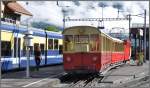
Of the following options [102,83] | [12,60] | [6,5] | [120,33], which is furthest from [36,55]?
[120,33]

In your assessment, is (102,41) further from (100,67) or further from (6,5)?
(6,5)

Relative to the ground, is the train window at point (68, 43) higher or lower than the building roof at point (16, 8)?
lower

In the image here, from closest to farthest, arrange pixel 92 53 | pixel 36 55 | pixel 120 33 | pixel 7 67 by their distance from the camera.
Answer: pixel 92 53, pixel 7 67, pixel 36 55, pixel 120 33

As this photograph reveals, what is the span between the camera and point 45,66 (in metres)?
35.5

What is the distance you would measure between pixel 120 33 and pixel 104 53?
63.2m

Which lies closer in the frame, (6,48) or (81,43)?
(81,43)

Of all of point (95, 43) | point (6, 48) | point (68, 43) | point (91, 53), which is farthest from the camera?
point (6, 48)

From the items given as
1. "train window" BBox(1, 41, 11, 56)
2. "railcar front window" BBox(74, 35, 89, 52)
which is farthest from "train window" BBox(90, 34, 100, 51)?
"train window" BBox(1, 41, 11, 56)

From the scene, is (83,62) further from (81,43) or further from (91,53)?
(81,43)

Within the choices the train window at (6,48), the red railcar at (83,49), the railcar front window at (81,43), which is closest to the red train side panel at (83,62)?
the red railcar at (83,49)

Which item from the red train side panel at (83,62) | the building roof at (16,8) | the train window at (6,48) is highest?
the building roof at (16,8)

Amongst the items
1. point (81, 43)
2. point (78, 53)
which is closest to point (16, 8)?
point (81, 43)

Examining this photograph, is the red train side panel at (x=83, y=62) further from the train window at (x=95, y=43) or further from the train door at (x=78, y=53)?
the train window at (x=95, y=43)

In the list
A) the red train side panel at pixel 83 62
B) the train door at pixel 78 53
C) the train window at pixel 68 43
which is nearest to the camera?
the red train side panel at pixel 83 62
